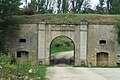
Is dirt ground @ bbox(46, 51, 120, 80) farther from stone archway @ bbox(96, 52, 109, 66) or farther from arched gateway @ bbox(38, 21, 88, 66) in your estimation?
stone archway @ bbox(96, 52, 109, 66)

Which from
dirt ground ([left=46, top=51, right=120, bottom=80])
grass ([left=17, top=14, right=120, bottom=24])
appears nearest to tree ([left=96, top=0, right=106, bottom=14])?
grass ([left=17, top=14, right=120, bottom=24])

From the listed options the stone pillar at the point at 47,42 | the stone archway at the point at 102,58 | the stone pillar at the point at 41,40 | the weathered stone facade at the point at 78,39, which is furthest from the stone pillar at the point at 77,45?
the stone pillar at the point at 41,40

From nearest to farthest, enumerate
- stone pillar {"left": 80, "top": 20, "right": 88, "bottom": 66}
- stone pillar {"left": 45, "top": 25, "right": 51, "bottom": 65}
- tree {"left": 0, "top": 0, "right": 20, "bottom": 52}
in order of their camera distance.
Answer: tree {"left": 0, "top": 0, "right": 20, "bottom": 52}, stone pillar {"left": 80, "top": 20, "right": 88, "bottom": 66}, stone pillar {"left": 45, "top": 25, "right": 51, "bottom": 65}

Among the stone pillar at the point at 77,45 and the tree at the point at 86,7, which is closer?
the stone pillar at the point at 77,45

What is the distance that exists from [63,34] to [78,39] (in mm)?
1704

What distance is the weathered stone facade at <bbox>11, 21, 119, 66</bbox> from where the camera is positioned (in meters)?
35.0

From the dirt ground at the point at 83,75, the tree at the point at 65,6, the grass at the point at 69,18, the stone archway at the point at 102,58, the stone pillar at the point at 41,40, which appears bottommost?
the stone archway at the point at 102,58

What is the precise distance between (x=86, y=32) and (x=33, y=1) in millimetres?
32000

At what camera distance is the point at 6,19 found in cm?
3481

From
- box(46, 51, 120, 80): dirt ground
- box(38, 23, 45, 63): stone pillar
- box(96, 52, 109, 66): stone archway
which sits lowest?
box(96, 52, 109, 66): stone archway

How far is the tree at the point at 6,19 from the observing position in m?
33.4

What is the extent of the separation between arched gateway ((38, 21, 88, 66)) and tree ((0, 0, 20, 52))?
9.66ft

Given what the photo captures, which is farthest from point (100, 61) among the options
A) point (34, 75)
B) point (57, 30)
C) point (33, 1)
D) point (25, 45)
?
point (33, 1)

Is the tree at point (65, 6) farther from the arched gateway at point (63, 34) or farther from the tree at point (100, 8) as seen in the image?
the arched gateway at point (63, 34)
